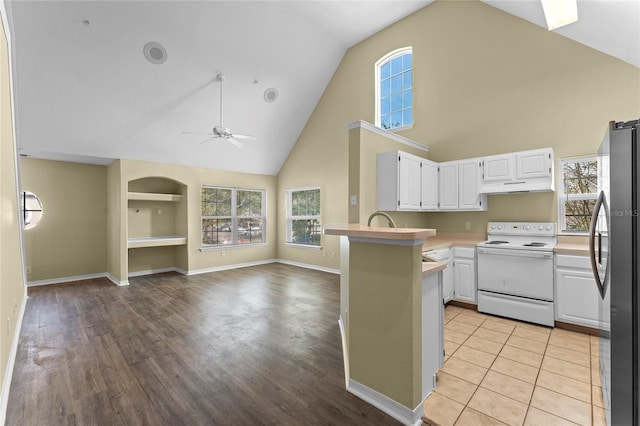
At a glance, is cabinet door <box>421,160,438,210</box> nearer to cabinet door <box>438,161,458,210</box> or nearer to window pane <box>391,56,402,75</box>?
cabinet door <box>438,161,458,210</box>

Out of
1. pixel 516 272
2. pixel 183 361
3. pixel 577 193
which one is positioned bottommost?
pixel 183 361

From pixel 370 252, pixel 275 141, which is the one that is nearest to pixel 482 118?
pixel 370 252

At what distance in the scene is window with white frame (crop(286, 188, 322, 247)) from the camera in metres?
6.92

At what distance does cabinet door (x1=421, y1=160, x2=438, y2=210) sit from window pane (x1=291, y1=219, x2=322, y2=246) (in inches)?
119

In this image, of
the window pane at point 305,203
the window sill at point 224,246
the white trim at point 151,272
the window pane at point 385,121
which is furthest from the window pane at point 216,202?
the window pane at point 385,121

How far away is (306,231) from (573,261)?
5169 mm

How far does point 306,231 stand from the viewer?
7180mm

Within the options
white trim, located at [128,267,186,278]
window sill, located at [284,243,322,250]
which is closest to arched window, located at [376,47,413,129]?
window sill, located at [284,243,322,250]

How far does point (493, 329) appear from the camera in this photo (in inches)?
125

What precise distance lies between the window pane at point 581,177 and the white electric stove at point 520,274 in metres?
0.53

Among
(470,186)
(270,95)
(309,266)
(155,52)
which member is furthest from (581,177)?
(155,52)

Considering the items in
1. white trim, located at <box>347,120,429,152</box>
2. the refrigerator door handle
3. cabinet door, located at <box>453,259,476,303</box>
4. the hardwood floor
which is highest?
white trim, located at <box>347,120,429,152</box>

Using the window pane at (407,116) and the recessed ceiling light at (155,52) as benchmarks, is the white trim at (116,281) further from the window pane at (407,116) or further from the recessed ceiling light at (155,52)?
the window pane at (407,116)

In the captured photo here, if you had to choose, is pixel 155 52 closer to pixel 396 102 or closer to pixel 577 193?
pixel 396 102
